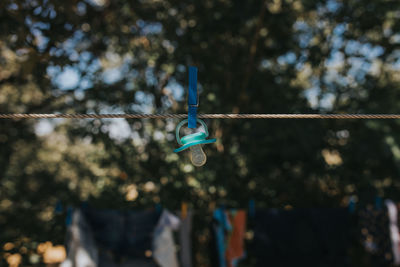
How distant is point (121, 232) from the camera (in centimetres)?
314

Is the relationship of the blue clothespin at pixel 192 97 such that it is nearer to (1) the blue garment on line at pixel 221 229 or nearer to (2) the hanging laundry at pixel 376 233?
(1) the blue garment on line at pixel 221 229

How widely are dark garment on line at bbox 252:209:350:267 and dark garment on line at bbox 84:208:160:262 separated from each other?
1023mm

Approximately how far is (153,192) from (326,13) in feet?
9.98

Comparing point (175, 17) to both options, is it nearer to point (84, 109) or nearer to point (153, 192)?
point (84, 109)

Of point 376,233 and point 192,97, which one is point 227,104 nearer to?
point 376,233

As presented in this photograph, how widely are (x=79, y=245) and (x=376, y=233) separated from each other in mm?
2717

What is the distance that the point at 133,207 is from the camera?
4301 millimetres

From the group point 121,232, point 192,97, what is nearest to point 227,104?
point 121,232

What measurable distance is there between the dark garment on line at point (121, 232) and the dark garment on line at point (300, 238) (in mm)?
1023

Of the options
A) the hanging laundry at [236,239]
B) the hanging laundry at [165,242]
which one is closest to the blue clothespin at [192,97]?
the hanging laundry at [165,242]

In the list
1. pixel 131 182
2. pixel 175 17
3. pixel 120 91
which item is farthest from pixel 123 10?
pixel 131 182

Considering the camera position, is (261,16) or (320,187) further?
(320,187)

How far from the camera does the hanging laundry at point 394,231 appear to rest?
10.6 ft

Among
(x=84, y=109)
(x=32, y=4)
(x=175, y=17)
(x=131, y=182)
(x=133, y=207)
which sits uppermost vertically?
(x=175, y=17)
